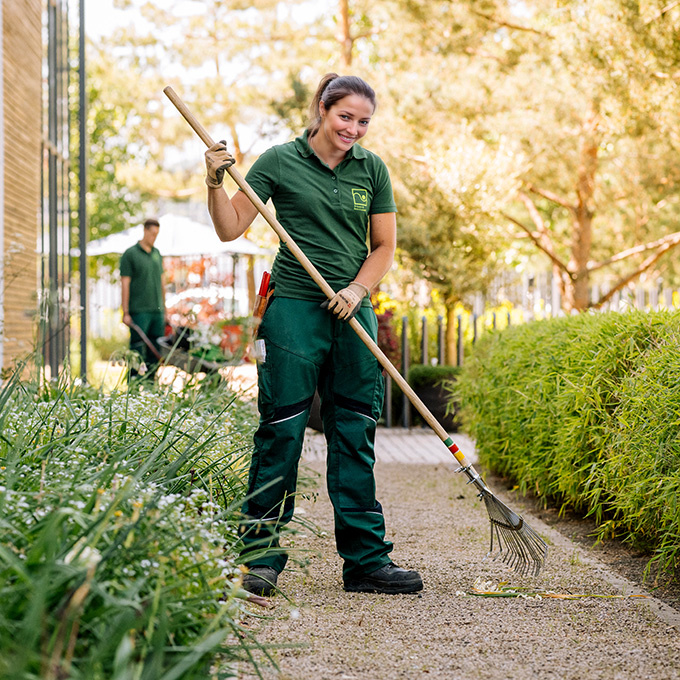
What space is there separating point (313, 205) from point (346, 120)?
335 millimetres

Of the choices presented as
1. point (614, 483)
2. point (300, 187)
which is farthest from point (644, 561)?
point (300, 187)

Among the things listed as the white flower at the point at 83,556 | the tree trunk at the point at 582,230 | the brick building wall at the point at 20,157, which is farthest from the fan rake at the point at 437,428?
the tree trunk at the point at 582,230

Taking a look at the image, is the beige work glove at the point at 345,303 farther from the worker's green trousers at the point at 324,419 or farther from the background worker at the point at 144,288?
the background worker at the point at 144,288

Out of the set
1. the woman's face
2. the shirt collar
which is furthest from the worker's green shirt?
the woman's face

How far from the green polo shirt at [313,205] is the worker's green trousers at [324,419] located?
0.42ft

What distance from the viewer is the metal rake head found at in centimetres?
346

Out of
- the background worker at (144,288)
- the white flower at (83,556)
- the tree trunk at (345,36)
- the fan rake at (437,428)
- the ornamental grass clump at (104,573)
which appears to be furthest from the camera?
the tree trunk at (345,36)

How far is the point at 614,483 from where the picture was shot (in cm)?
387

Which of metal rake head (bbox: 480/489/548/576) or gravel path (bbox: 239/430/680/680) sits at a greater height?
metal rake head (bbox: 480/489/548/576)

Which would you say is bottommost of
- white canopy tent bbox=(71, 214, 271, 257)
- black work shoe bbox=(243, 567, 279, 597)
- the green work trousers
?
black work shoe bbox=(243, 567, 279, 597)

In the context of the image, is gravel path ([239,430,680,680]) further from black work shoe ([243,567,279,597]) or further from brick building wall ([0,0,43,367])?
brick building wall ([0,0,43,367])

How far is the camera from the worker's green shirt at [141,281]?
895 cm

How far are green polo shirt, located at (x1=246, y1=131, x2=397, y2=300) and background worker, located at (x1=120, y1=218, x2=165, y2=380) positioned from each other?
221 inches

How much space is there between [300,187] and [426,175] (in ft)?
33.7
